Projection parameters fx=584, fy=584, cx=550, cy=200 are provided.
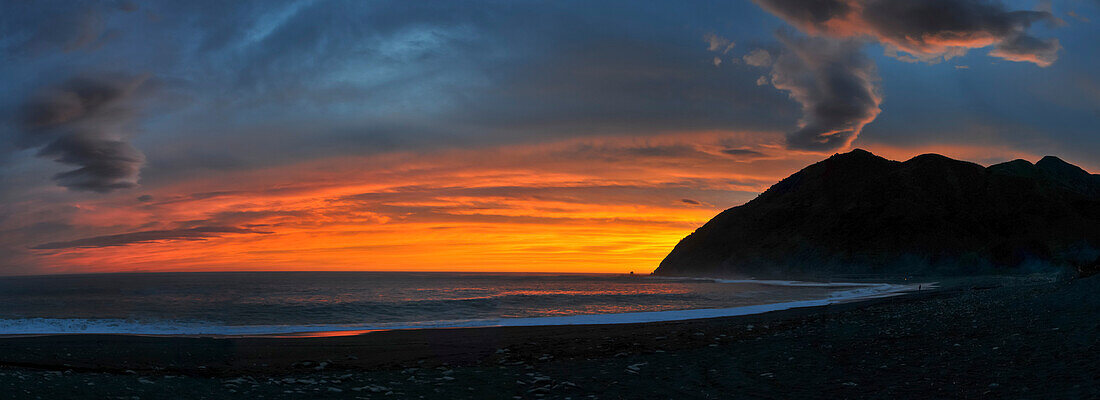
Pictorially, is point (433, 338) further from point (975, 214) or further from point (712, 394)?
point (975, 214)

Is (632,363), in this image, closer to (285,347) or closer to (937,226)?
(285,347)

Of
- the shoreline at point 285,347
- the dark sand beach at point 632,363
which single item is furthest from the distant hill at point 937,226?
the shoreline at point 285,347

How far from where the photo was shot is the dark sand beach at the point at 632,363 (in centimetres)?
1162

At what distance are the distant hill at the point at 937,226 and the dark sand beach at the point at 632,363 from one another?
476ft

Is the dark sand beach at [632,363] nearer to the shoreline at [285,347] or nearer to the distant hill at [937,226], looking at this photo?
Result: the shoreline at [285,347]

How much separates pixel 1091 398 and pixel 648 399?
6879 mm

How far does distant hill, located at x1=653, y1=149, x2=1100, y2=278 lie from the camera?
144875 millimetres

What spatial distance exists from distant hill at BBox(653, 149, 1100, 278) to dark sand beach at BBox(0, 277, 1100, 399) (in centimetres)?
14522

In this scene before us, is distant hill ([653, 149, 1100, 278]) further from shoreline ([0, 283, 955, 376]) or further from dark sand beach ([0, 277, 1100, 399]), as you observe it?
shoreline ([0, 283, 955, 376])

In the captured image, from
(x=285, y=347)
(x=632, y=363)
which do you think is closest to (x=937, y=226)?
(x=632, y=363)

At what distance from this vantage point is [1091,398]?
8.71m

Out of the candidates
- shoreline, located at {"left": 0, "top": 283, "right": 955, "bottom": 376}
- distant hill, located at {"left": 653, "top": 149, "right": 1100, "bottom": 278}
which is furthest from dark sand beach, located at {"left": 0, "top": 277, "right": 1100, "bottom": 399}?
distant hill, located at {"left": 653, "top": 149, "right": 1100, "bottom": 278}

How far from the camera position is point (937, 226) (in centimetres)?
16188

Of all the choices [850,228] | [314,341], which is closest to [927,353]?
[314,341]
